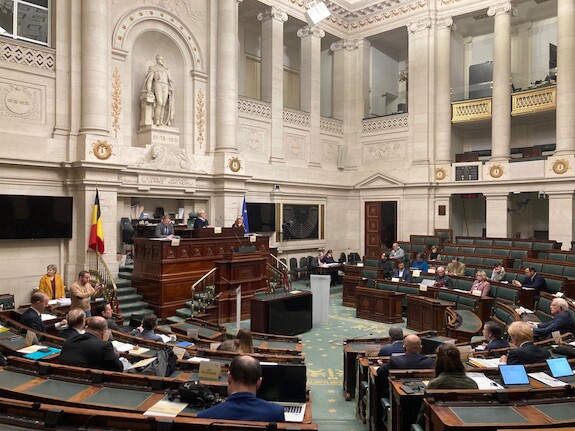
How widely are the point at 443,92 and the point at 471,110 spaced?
120 cm

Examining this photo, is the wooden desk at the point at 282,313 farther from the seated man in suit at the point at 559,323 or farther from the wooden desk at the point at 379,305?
the seated man in suit at the point at 559,323

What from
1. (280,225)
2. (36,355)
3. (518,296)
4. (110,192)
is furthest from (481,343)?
(280,225)

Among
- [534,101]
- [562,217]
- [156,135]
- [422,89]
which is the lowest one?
[562,217]

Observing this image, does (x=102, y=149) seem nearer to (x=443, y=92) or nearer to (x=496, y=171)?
(x=443, y=92)

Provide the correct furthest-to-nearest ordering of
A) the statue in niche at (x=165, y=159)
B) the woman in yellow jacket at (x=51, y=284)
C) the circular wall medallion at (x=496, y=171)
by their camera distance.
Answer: the circular wall medallion at (x=496, y=171) → the statue in niche at (x=165, y=159) → the woman in yellow jacket at (x=51, y=284)

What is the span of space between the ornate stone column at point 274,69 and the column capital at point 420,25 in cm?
480

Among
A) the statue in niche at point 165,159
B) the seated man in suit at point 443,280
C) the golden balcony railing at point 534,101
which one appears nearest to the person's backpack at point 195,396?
the seated man in suit at point 443,280

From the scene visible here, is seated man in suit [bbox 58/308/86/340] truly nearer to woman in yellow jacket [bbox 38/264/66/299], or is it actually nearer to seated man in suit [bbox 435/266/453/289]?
woman in yellow jacket [bbox 38/264/66/299]

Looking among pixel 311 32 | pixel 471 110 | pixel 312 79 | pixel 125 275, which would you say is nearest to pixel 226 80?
pixel 312 79

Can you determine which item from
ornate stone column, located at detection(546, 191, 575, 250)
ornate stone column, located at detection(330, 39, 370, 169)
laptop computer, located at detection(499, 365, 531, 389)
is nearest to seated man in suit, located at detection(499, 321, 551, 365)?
laptop computer, located at detection(499, 365, 531, 389)

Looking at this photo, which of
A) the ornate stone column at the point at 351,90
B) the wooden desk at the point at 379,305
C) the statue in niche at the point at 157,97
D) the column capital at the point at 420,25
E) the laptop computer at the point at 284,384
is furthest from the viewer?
the ornate stone column at the point at 351,90

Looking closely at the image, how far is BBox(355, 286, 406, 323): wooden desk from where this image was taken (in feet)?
31.6

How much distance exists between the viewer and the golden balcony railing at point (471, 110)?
50.2 feet

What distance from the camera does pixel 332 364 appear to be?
6840 mm
